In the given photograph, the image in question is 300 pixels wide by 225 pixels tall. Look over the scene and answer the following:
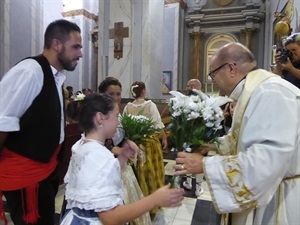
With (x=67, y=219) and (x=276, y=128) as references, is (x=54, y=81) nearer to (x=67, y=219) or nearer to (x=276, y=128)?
(x=67, y=219)

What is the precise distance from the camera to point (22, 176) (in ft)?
5.96

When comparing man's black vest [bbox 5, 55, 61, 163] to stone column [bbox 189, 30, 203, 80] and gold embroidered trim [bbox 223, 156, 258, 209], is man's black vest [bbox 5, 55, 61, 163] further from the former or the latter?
stone column [bbox 189, 30, 203, 80]

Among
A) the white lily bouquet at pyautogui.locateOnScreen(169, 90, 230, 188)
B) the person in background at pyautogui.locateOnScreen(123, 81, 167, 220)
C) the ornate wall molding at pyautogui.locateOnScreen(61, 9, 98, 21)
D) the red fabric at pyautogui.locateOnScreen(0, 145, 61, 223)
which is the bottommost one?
the person in background at pyautogui.locateOnScreen(123, 81, 167, 220)

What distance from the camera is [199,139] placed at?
1.47m

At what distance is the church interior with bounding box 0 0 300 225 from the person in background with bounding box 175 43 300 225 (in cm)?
51

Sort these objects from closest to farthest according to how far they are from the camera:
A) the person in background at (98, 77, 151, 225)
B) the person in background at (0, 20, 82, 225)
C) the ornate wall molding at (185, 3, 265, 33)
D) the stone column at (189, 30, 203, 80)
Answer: the person in background at (0, 20, 82, 225) < the person in background at (98, 77, 151, 225) < the ornate wall molding at (185, 3, 265, 33) < the stone column at (189, 30, 203, 80)

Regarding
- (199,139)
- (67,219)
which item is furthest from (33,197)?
(199,139)

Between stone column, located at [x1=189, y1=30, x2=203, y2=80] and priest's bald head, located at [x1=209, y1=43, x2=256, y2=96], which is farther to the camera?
stone column, located at [x1=189, y1=30, x2=203, y2=80]

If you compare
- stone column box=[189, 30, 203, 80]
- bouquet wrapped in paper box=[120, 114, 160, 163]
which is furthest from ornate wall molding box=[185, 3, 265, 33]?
bouquet wrapped in paper box=[120, 114, 160, 163]

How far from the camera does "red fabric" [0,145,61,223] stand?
1.81m

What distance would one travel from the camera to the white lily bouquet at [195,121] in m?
1.44

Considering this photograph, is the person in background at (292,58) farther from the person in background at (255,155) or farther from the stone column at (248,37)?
the stone column at (248,37)

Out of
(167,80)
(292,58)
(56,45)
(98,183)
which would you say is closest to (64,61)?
(56,45)

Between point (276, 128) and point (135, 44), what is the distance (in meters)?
6.94
